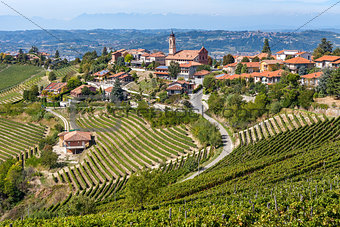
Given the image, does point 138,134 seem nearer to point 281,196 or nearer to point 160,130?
point 160,130

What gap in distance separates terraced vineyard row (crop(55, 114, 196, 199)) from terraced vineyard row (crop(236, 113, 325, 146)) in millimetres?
5594

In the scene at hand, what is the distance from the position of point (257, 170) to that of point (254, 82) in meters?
26.9

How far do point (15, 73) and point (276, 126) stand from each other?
76574 millimetres

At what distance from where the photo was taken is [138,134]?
3550 cm

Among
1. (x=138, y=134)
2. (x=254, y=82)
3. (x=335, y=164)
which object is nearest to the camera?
(x=335, y=164)

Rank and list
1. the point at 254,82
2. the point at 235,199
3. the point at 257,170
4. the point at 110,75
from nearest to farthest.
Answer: the point at 235,199 → the point at 257,170 → the point at 254,82 → the point at 110,75

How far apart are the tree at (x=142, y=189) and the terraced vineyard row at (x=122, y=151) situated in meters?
6.98

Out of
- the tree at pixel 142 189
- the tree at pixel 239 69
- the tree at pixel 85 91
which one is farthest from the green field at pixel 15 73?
the tree at pixel 142 189

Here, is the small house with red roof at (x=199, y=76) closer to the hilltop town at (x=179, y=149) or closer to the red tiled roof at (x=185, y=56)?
the hilltop town at (x=179, y=149)

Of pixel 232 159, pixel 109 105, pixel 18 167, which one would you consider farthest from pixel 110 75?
pixel 232 159

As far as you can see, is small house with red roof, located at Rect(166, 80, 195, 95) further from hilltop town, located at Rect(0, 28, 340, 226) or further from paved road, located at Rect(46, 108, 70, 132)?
paved road, located at Rect(46, 108, 70, 132)

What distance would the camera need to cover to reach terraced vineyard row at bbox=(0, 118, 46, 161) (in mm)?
36688

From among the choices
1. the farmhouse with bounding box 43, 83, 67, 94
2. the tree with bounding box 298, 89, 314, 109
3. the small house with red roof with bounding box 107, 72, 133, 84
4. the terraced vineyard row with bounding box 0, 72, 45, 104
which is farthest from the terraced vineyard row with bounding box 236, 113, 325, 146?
the terraced vineyard row with bounding box 0, 72, 45, 104

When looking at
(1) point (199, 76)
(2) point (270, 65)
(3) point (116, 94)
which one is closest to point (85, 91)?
(3) point (116, 94)
